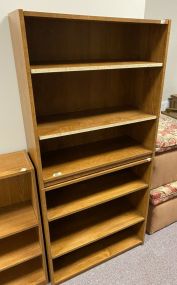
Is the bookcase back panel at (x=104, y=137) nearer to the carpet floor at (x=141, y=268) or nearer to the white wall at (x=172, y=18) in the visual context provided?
the carpet floor at (x=141, y=268)

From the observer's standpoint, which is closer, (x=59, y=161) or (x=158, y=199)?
(x=59, y=161)

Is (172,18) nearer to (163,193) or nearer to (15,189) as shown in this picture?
(163,193)

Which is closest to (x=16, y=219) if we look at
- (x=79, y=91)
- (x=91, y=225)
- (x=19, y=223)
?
(x=19, y=223)

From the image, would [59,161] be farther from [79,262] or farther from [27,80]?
[79,262]

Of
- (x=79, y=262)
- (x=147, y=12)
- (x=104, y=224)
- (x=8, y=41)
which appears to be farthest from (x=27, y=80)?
(x=147, y=12)

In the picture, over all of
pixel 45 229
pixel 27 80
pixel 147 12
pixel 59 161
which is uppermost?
pixel 147 12

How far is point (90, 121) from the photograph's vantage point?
51.3 inches

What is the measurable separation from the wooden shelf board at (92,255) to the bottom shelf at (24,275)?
0.11 meters

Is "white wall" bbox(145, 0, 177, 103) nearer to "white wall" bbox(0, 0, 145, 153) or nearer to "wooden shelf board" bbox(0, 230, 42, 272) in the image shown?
"white wall" bbox(0, 0, 145, 153)

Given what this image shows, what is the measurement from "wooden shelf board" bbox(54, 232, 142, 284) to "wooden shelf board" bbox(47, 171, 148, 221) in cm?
54

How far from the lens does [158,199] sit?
5.90 ft

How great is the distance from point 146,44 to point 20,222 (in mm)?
1311

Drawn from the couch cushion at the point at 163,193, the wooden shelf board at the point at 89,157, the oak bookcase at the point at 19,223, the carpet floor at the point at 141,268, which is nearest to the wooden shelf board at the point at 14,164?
the oak bookcase at the point at 19,223

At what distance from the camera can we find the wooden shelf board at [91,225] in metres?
1.54
